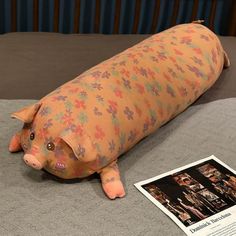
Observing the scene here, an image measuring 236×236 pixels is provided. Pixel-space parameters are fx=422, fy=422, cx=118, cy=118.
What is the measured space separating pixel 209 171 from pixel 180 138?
19 cm

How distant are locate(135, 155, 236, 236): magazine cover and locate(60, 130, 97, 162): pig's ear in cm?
17

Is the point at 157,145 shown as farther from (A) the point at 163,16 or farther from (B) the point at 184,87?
(A) the point at 163,16

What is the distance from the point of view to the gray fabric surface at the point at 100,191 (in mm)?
987

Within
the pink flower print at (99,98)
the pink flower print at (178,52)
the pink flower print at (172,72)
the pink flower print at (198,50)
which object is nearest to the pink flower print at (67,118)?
the pink flower print at (99,98)

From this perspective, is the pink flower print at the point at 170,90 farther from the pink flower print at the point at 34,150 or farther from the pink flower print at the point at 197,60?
the pink flower print at the point at 34,150

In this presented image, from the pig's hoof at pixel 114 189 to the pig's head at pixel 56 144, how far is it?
0.20ft

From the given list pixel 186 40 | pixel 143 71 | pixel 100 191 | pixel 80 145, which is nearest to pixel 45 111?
pixel 80 145

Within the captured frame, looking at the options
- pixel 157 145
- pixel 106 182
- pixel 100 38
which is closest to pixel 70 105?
pixel 106 182

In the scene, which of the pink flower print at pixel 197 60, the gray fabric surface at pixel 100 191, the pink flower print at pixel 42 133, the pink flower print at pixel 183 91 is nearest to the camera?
the gray fabric surface at pixel 100 191

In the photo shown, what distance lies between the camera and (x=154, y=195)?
1100mm

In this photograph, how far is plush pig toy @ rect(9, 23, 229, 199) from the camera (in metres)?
1.08

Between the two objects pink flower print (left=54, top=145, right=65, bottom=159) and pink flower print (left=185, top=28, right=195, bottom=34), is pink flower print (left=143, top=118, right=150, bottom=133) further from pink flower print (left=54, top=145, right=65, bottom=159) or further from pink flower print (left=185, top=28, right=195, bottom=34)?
pink flower print (left=185, top=28, right=195, bottom=34)

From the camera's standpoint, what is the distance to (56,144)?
1077mm

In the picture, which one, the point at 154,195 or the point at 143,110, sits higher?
the point at 143,110
